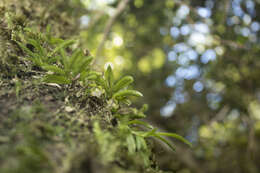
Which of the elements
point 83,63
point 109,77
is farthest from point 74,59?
point 109,77

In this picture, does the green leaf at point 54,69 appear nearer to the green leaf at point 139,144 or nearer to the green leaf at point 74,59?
the green leaf at point 74,59

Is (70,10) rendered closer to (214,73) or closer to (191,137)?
(214,73)

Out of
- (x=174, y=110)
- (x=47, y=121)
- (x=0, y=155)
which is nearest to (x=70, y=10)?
(x=47, y=121)

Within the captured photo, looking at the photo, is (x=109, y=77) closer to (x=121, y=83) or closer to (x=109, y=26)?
(x=121, y=83)

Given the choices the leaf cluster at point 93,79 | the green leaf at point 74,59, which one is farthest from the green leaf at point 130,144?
Answer: the green leaf at point 74,59

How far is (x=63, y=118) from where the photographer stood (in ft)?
2.13

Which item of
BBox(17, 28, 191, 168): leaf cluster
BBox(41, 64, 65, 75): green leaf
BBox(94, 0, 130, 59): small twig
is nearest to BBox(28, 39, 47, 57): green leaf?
BBox(17, 28, 191, 168): leaf cluster

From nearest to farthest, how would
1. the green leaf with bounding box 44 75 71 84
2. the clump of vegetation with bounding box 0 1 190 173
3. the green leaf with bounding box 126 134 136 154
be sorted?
1. the clump of vegetation with bounding box 0 1 190 173
2. the green leaf with bounding box 126 134 136 154
3. the green leaf with bounding box 44 75 71 84

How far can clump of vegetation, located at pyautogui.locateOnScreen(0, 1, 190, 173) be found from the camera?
1.53 feet

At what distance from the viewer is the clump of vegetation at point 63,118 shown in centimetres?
47

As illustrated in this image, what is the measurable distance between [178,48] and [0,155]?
2848 millimetres

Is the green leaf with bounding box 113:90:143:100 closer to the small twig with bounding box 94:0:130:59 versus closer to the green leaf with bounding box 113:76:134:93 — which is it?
the green leaf with bounding box 113:76:134:93

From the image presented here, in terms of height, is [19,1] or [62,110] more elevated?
[19,1]

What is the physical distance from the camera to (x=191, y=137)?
3928mm
